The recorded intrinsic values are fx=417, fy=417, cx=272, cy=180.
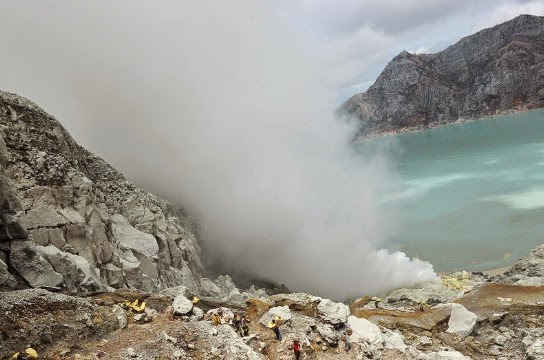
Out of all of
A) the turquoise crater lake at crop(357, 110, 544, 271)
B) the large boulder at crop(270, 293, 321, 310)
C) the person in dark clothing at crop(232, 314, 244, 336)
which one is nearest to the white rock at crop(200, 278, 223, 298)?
the large boulder at crop(270, 293, 321, 310)

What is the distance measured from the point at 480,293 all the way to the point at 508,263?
80.8 feet

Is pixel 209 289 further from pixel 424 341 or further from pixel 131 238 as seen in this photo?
pixel 424 341

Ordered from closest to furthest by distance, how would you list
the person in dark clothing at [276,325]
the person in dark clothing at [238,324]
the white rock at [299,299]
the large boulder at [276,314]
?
1. the person in dark clothing at [238,324]
2. the person in dark clothing at [276,325]
3. the large boulder at [276,314]
4. the white rock at [299,299]

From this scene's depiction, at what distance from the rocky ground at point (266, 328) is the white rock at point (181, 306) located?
4 cm

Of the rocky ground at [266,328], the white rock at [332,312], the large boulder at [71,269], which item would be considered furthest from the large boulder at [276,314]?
the large boulder at [71,269]

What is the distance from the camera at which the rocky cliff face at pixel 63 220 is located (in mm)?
17516

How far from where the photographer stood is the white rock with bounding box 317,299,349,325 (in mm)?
20625

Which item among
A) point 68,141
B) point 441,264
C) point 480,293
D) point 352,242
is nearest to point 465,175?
point 352,242

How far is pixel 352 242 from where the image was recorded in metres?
69.6

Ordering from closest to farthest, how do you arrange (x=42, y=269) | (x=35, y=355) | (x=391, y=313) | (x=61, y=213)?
(x=35, y=355), (x=42, y=269), (x=61, y=213), (x=391, y=313)

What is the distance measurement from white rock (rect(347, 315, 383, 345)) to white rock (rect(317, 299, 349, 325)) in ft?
1.84

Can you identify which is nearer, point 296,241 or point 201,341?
point 201,341

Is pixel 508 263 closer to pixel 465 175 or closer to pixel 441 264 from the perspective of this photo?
pixel 441 264

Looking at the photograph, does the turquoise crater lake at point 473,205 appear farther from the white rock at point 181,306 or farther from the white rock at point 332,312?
the white rock at point 181,306
